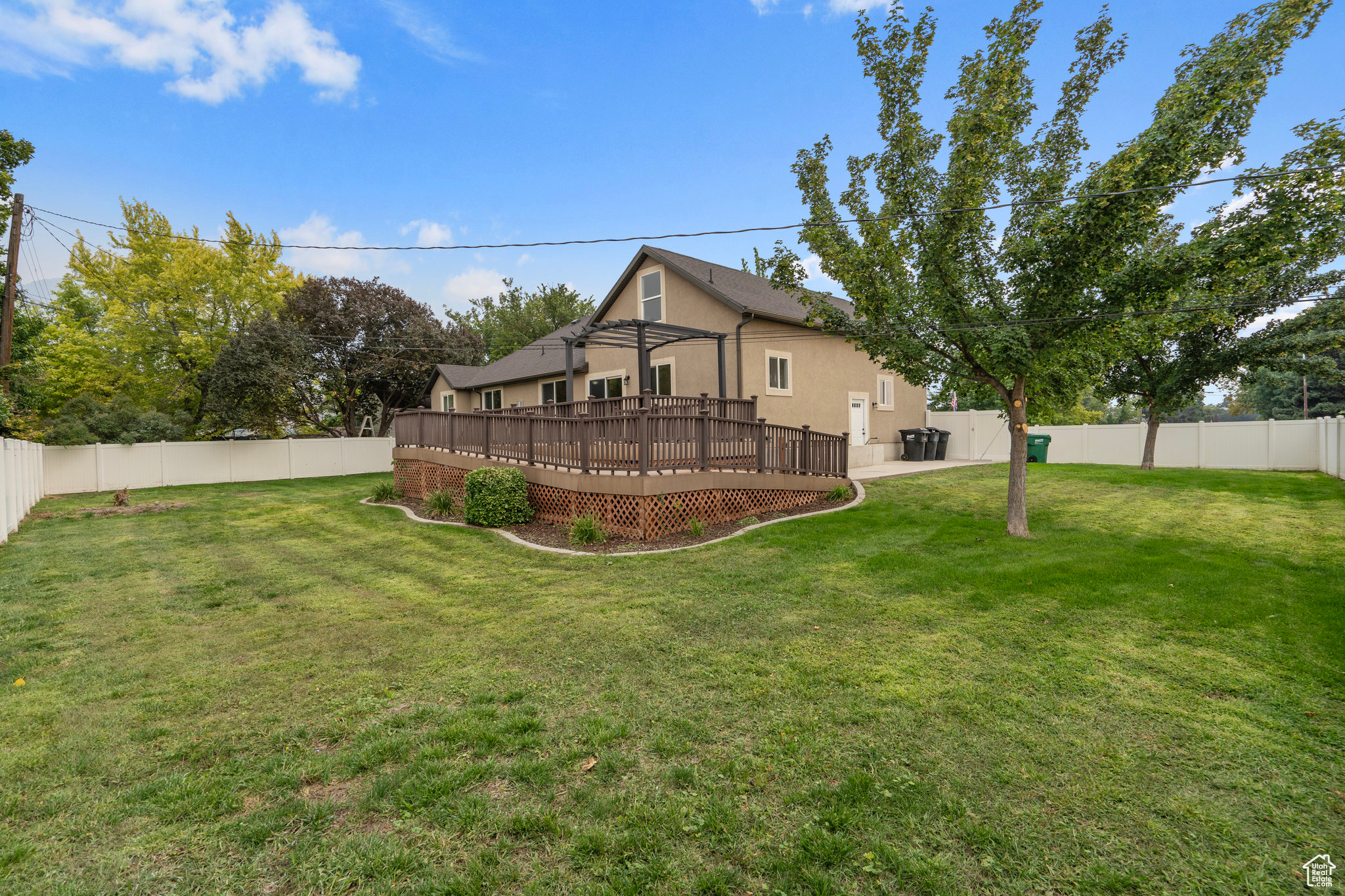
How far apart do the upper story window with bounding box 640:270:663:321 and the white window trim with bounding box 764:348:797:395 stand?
3.33 m

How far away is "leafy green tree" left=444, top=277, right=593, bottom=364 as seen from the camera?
40.6 metres

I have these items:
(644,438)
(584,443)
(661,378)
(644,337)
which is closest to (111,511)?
(584,443)

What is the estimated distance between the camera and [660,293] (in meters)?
15.7

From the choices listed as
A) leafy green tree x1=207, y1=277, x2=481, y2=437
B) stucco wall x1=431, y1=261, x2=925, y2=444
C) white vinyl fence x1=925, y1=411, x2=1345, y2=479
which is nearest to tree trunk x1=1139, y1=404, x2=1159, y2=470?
white vinyl fence x1=925, y1=411, x2=1345, y2=479

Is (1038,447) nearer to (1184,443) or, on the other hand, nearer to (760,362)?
(1184,443)

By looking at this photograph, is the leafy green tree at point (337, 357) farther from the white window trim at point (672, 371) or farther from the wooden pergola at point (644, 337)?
the white window trim at point (672, 371)

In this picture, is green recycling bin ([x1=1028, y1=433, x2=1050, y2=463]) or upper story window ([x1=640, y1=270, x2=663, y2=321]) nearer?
upper story window ([x1=640, y1=270, x2=663, y2=321])

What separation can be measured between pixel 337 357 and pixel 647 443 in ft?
75.2

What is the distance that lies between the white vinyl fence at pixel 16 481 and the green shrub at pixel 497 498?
272 inches

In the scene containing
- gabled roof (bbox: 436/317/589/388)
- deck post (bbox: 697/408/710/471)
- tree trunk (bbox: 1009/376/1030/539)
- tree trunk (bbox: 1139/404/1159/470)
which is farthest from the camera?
gabled roof (bbox: 436/317/589/388)

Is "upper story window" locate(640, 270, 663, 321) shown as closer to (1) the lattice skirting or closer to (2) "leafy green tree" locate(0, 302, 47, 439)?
(1) the lattice skirting

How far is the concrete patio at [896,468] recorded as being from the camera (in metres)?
13.9

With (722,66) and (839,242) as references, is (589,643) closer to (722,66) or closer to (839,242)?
(839,242)

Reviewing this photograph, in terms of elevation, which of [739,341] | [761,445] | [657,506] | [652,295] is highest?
[652,295]
